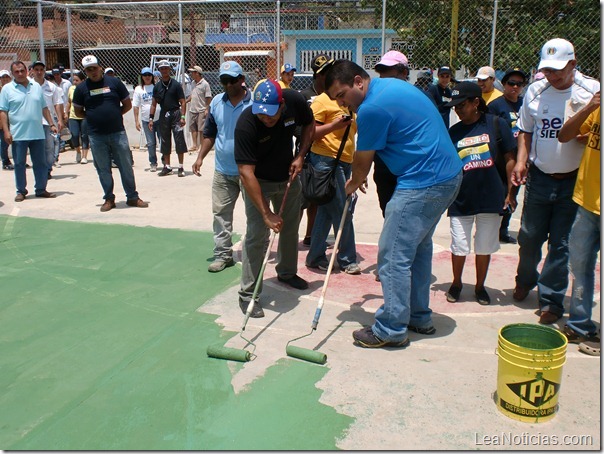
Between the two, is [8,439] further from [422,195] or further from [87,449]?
[422,195]

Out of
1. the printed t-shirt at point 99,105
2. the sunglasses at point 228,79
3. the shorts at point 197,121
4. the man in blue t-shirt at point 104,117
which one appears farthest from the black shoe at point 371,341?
the shorts at point 197,121

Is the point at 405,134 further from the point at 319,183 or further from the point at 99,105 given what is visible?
the point at 99,105

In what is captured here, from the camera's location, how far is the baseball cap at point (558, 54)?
4281 millimetres

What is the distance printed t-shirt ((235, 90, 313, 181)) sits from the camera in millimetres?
4785

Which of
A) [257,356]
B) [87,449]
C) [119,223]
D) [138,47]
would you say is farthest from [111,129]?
[138,47]

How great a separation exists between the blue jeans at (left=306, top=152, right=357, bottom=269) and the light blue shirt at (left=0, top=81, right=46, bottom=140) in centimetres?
544

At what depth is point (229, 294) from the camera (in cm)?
555

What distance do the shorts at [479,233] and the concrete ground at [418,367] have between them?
516mm

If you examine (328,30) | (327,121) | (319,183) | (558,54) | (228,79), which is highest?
(328,30)

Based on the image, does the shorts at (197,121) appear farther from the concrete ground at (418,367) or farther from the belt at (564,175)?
the belt at (564,175)

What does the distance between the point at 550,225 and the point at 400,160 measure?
62.0 inches

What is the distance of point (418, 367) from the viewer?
4121mm

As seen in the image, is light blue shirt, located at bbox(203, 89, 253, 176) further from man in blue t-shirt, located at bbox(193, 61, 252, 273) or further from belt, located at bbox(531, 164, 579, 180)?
belt, located at bbox(531, 164, 579, 180)

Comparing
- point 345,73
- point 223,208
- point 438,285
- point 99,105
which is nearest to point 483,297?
point 438,285
